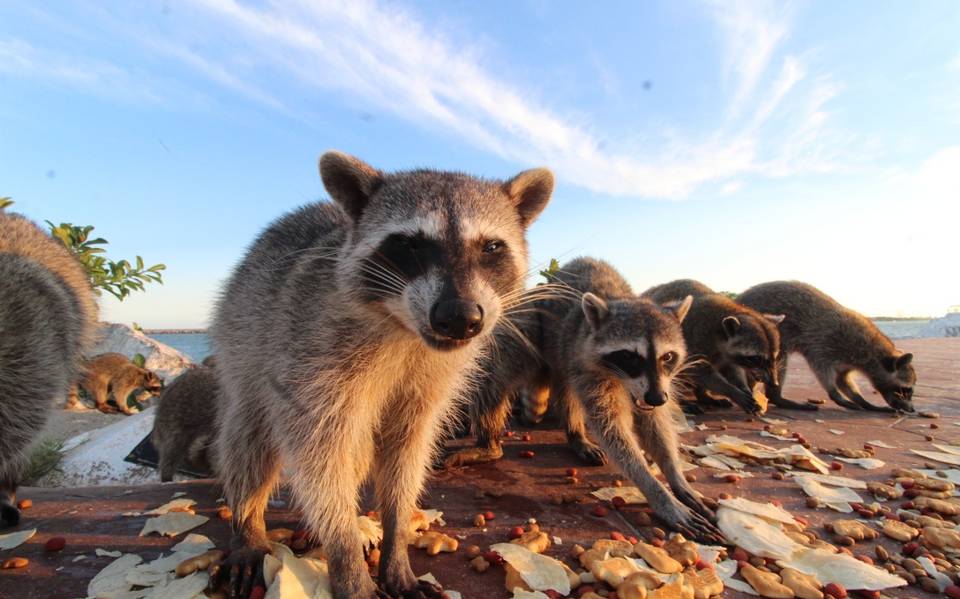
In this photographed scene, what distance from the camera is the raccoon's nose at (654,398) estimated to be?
3.66 m

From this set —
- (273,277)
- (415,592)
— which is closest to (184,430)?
(273,277)

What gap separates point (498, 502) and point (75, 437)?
6.01 meters

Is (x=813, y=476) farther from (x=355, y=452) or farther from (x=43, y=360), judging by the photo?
(x=43, y=360)

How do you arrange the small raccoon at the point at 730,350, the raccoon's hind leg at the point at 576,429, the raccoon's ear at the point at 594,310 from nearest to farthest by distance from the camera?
1. the raccoon's hind leg at the point at 576,429
2. the raccoon's ear at the point at 594,310
3. the small raccoon at the point at 730,350

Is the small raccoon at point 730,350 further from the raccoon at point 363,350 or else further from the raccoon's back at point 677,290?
the raccoon at point 363,350

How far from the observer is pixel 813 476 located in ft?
12.5

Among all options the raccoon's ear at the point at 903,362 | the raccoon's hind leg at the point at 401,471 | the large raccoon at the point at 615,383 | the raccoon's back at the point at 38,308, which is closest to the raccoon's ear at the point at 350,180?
the raccoon's hind leg at the point at 401,471

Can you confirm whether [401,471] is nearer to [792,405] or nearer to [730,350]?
[730,350]

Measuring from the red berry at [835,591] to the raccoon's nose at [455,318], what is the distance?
2027 mm

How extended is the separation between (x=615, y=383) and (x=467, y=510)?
163 cm

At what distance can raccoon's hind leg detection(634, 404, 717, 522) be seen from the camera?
3.45m

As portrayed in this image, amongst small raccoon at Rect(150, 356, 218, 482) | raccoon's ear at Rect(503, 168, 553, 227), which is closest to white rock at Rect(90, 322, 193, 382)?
small raccoon at Rect(150, 356, 218, 482)

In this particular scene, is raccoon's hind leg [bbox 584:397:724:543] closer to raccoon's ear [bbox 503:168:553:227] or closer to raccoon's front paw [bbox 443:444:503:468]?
raccoon's front paw [bbox 443:444:503:468]

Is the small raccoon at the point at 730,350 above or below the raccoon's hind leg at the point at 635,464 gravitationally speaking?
above
